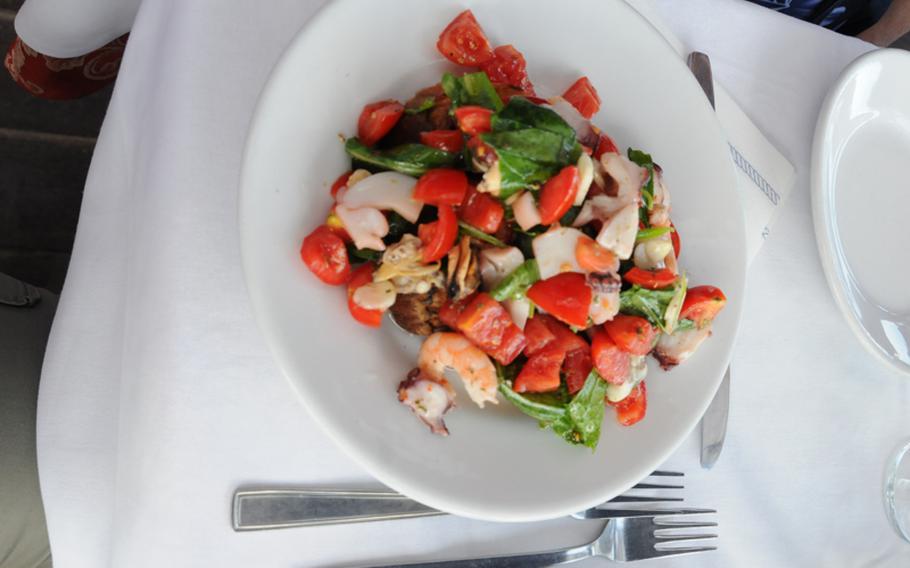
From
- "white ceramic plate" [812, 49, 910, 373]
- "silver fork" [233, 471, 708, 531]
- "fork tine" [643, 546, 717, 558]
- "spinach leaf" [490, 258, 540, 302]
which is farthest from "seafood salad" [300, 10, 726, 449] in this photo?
"white ceramic plate" [812, 49, 910, 373]

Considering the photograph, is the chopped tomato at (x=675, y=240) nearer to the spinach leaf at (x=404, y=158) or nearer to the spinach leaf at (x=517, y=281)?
the spinach leaf at (x=517, y=281)

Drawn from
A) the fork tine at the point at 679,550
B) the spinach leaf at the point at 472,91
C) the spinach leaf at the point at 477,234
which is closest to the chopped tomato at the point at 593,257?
the spinach leaf at the point at 477,234

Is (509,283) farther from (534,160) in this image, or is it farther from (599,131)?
(599,131)

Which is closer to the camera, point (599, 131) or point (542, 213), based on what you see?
point (542, 213)

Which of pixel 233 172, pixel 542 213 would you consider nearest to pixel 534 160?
pixel 542 213

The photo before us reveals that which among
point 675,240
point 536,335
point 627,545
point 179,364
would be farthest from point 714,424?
point 179,364

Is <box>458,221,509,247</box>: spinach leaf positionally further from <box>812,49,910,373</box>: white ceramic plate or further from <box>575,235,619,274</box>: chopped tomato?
<box>812,49,910,373</box>: white ceramic plate

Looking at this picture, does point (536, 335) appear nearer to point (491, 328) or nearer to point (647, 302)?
point (491, 328)

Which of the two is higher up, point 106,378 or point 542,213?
point 542,213
